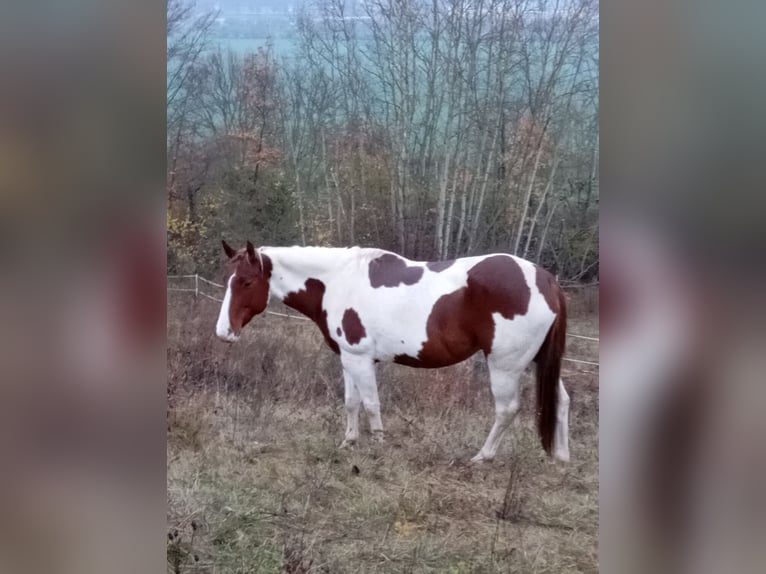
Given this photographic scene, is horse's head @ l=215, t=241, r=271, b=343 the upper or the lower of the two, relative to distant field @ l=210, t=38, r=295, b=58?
lower

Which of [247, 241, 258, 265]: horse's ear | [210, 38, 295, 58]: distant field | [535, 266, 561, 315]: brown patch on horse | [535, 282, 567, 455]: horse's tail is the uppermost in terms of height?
[210, 38, 295, 58]: distant field

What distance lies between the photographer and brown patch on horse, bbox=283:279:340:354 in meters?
2.58

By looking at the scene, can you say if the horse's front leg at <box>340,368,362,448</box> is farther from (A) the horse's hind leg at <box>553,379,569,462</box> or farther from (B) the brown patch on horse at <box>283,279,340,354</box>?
(A) the horse's hind leg at <box>553,379,569,462</box>

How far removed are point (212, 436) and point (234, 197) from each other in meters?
0.95

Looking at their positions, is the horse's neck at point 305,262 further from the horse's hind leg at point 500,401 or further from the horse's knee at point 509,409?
the horse's knee at point 509,409

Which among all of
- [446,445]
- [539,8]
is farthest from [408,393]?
[539,8]

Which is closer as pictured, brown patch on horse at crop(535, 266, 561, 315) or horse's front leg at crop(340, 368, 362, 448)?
brown patch on horse at crop(535, 266, 561, 315)

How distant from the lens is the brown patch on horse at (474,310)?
2.47 metres

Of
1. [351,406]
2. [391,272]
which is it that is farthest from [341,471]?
[391,272]

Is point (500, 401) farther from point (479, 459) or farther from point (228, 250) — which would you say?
point (228, 250)

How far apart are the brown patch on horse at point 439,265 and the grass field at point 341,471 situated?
38 centimetres

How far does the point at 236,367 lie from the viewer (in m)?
2.59

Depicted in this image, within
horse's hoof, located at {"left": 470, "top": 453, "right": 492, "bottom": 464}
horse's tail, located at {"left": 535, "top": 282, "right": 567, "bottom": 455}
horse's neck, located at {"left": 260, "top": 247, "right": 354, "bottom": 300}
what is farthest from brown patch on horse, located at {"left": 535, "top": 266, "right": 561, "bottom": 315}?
horse's neck, located at {"left": 260, "top": 247, "right": 354, "bottom": 300}

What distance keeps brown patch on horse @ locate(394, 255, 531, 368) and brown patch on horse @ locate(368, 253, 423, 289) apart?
0.14 m
